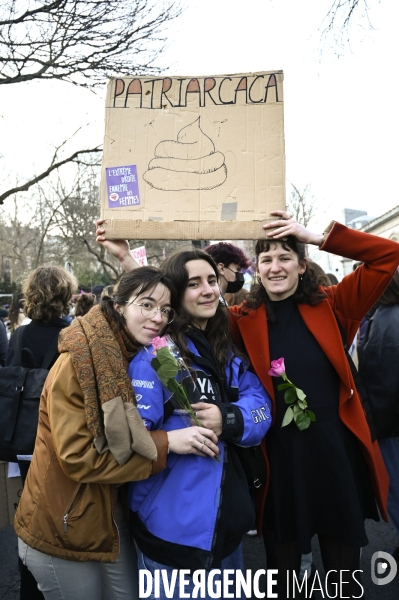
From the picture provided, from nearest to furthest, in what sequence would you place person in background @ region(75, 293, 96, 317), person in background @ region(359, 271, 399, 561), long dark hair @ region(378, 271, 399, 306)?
person in background @ region(359, 271, 399, 561) → long dark hair @ region(378, 271, 399, 306) → person in background @ region(75, 293, 96, 317)

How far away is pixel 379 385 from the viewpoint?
300 cm

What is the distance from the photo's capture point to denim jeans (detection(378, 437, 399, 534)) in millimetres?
3033

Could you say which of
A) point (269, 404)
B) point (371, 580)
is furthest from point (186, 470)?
point (371, 580)

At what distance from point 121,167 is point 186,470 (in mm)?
1427

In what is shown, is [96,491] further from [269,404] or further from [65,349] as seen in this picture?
[269,404]

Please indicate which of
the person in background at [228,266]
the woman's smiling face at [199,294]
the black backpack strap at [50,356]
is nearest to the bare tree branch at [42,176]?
the person in background at [228,266]

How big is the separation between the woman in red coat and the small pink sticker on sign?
66cm

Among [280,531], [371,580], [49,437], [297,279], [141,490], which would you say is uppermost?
[297,279]

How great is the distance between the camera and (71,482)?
5.92 ft

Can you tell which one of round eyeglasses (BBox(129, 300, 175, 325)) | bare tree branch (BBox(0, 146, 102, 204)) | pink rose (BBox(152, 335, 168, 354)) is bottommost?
pink rose (BBox(152, 335, 168, 354))

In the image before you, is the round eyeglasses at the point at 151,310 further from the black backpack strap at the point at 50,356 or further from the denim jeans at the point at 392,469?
the denim jeans at the point at 392,469

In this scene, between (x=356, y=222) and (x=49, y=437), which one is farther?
(x=356, y=222)

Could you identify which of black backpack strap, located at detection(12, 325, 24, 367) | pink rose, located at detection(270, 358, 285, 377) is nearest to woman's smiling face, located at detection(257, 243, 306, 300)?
pink rose, located at detection(270, 358, 285, 377)

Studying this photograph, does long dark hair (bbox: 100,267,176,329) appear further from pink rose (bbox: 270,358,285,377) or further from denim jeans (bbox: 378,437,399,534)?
denim jeans (bbox: 378,437,399,534)
